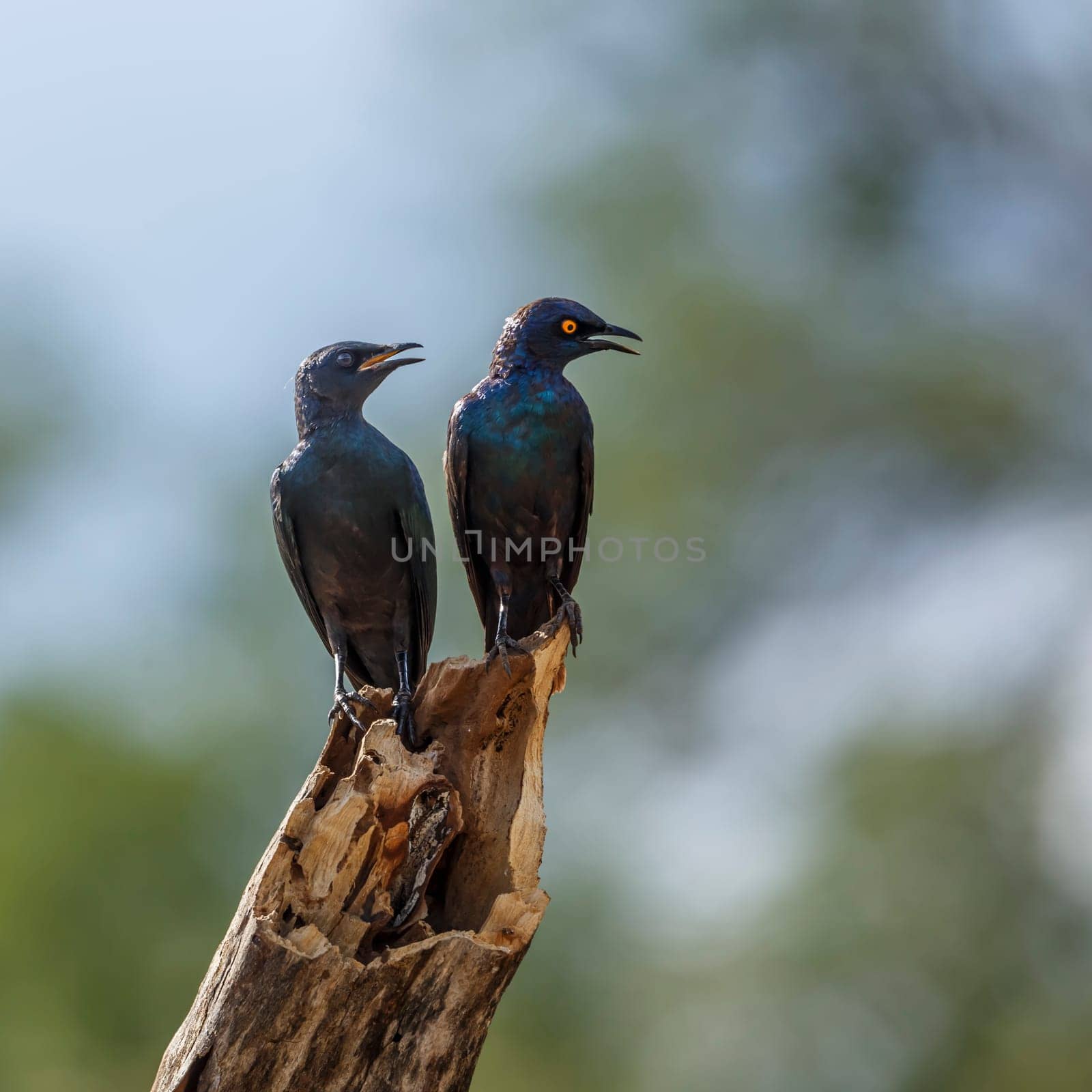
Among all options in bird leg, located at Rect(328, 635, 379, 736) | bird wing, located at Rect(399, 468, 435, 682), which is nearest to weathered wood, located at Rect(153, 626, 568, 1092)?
bird leg, located at Rect(328, 635, 379, 736)

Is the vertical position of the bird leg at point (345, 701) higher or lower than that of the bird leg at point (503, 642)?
lower

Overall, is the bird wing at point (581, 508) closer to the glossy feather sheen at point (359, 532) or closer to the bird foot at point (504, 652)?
the glossy feather sheen at point (359, 532)

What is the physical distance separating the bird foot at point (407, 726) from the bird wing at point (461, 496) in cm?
107

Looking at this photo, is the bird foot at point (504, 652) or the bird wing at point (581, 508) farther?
the bird wing at point (581, 508)

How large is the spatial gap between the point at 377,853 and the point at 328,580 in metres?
2.02

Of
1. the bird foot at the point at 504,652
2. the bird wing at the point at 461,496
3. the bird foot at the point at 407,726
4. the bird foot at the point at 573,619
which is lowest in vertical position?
the bird foot at the point at 407,726

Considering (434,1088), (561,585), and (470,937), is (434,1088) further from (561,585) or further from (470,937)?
(561,585)

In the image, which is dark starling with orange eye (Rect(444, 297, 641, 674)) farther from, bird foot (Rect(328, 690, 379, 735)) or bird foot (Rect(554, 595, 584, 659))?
bird foot (Rect(328, 690, 379, 735))

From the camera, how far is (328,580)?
6121 millimetres

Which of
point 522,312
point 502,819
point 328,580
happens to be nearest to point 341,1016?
point 502,819

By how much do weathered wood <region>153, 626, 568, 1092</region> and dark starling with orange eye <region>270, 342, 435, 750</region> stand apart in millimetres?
1151

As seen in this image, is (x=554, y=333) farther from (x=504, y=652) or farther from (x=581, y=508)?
(x=504, y=652)

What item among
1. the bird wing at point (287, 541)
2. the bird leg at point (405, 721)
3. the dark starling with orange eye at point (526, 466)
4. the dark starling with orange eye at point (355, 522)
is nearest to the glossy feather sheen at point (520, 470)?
the dark starling with orange eye at point (526, 466)

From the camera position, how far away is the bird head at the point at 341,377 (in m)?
6.11
